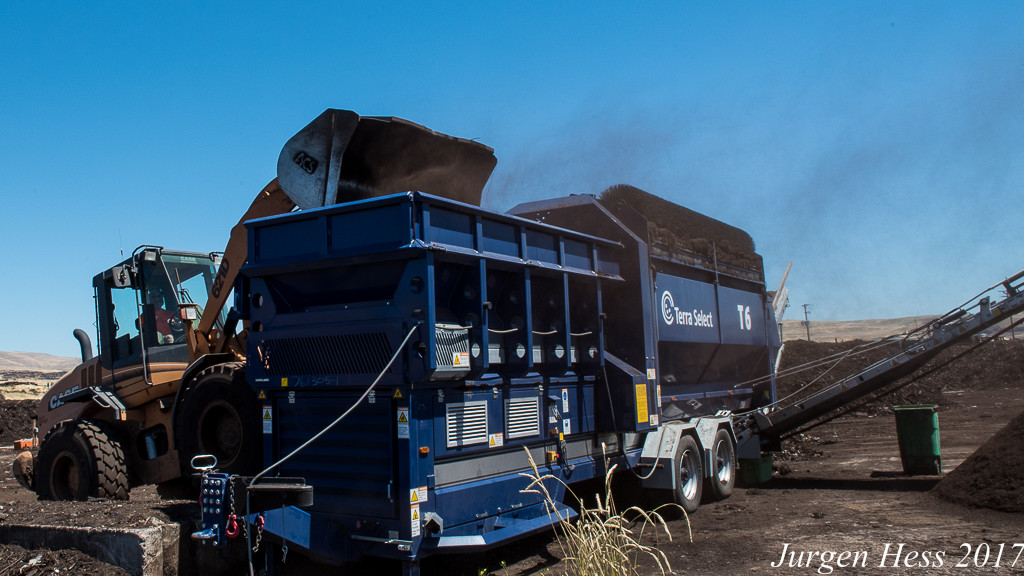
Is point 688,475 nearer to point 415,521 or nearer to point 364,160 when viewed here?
point 415,521

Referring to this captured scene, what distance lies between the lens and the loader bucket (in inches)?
306

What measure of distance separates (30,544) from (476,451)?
3499 millimetres

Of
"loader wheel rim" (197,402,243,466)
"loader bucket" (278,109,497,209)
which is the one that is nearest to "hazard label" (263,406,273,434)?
"loader wheel rim" (197,402,243,466)

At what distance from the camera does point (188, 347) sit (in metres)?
Result: 9.13

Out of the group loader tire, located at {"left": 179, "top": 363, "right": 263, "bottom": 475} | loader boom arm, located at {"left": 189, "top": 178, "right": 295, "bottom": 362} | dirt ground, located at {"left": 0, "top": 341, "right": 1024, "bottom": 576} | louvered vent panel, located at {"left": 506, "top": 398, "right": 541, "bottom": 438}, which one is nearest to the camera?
dirt ground, located at {"left": 0, "top": 341, "right": 1024, "bottom": 576}

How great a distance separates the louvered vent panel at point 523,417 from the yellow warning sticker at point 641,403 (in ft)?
5.21

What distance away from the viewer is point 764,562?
22.4ft

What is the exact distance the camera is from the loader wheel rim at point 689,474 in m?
9.59

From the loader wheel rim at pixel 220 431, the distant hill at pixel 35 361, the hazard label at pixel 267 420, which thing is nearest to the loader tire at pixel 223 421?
the loader wheel rim at pixel 220 431

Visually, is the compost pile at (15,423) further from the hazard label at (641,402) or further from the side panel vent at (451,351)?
the side panel vent at (451,351)

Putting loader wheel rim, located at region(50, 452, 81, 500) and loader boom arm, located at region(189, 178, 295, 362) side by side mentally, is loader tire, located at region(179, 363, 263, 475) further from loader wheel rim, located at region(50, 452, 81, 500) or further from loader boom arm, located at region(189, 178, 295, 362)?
loader wheel rim, located at region(50, 452, 81, 500)

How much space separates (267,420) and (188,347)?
2.92 m

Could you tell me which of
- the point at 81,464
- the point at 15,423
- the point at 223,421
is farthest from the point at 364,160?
the point at 15,423

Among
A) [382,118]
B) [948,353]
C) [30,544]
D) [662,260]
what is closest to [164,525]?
[30,544]
